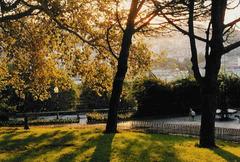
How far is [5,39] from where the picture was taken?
26922 millimetres

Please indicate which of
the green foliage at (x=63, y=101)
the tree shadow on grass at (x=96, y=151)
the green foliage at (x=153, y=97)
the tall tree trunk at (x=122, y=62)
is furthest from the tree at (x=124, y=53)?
the green foliage at (x=63, y=101)

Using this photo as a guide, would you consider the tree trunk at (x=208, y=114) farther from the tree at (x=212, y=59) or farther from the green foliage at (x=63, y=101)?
the green foliage at (x=63, y=101)

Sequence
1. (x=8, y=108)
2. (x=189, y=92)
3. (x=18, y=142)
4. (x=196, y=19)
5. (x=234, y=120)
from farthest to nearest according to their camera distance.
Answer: (x=8, y=108) → (x=189, y=92) → (x=234, y=120) → (x=196, y=19) → (x=18, y=142)

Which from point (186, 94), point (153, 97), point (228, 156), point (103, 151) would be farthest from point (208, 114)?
point (186, 94)

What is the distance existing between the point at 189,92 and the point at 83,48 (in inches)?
937

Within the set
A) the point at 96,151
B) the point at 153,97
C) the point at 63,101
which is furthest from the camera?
the point at 63,101

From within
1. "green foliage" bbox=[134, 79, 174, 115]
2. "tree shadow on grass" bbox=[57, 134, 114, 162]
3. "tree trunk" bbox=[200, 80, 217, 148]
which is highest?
"green foliage" bbox=[134, 79, 174, 115]

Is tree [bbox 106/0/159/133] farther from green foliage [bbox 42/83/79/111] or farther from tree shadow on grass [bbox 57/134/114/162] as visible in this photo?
green foliage [bbox 42/83/79/111]

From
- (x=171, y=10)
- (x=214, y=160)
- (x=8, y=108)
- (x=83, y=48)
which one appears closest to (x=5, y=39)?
(x=83, y=48)

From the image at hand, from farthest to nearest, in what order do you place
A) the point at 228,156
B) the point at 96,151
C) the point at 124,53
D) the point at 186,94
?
the point at 186,94 < the point at 124,53 < the point at 96,151 < the point at 228,156

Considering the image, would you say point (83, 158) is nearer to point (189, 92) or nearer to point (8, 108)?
point (189, 92)

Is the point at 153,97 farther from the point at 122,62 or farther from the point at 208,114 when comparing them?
the point at 208,114

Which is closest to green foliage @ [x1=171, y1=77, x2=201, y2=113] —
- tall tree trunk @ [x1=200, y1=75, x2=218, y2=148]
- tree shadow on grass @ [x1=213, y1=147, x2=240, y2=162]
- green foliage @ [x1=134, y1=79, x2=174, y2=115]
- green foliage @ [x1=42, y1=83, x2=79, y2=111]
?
green foliage @ [x1=134, y1=79, x2=174, y2=115]

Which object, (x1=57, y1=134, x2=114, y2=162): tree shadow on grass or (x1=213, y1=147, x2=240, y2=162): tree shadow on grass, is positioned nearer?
(x1=57, y1=134, x2=114, y2=162): tree shadow on grass
